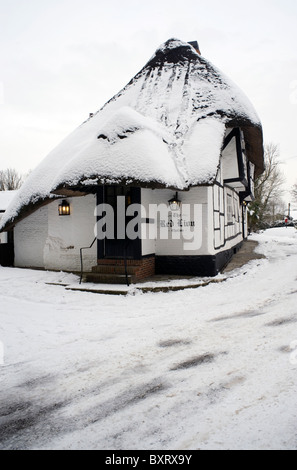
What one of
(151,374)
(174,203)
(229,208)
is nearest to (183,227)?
(174,203)

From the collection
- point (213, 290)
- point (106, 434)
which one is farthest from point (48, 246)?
point (106, 434)

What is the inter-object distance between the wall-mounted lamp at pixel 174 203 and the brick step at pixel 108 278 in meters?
2.68

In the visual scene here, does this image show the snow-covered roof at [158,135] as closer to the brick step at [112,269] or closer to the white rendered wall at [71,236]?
the white rendered wall at [71,236]

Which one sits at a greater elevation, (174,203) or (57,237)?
(174,203)

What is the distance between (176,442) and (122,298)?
518 cm

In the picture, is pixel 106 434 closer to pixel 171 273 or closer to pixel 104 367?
pixel 104 367

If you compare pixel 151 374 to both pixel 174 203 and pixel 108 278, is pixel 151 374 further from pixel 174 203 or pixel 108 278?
pixel 174 203

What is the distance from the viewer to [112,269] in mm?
8984

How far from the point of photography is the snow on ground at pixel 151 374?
7.50 feet

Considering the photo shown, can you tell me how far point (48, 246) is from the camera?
10.7 m

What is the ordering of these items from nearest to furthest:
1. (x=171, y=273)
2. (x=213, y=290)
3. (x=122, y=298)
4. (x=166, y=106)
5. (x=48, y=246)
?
(x=122, y=298) < (x=213, y=290) < (x=171, y=273) < (x=48, y=246) < (x=166, y=106)

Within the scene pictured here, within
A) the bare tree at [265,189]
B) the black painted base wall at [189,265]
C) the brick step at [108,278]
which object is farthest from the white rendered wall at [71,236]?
the bare tree at [265,189]

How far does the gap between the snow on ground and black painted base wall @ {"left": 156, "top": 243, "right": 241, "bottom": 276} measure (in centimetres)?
246

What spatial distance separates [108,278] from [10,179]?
5697 centimetres
